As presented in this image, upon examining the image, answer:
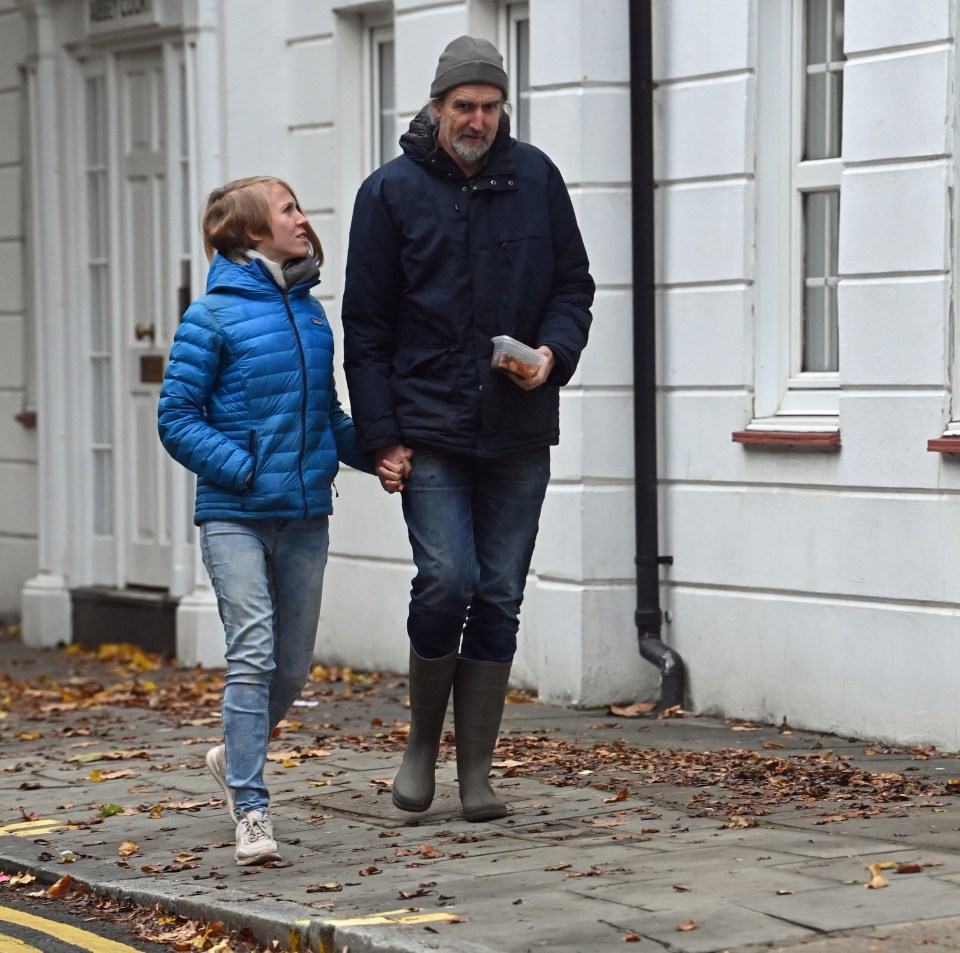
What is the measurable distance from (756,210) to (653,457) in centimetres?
116

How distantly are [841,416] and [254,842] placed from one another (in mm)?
3381

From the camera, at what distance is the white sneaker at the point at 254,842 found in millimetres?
6293

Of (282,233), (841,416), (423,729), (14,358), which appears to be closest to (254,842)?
(423,729)

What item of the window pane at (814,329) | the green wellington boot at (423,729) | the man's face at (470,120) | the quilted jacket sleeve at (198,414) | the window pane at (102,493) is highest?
the man's face at (470,120)

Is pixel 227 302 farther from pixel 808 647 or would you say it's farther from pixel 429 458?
pixel 808 647

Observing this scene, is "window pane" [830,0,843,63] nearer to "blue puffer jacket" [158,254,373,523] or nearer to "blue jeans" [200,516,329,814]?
"blue puffer jacket" [158,254,373,523]

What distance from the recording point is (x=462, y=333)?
6.48 meters

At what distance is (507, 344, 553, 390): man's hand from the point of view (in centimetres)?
639

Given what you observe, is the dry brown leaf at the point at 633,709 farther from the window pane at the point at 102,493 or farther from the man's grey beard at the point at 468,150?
the window pane at the point at 102,493

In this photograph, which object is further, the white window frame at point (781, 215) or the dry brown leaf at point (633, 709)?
the dry brown leaf at point (633, 709)

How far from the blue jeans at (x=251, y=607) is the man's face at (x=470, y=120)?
3.91 ft

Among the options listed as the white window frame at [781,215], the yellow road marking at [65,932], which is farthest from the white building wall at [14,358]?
the yellow road marking at [65,932]

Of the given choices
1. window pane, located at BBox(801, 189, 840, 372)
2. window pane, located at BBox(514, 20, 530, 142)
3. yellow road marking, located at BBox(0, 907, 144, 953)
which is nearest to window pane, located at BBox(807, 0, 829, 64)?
window pane, located at BBox(801, 189, 840, 372)

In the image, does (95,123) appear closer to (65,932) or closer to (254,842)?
(254,842)
